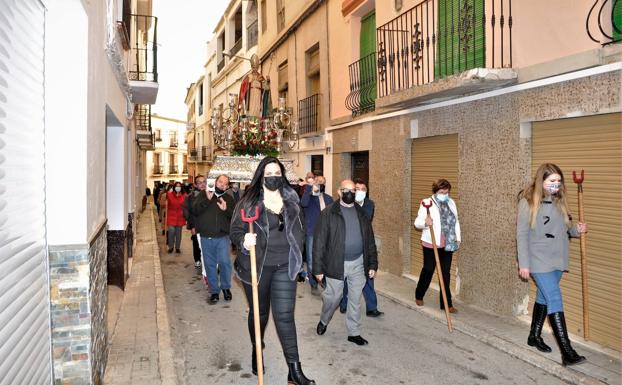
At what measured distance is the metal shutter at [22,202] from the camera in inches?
105

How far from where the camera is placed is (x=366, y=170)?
1109 cm

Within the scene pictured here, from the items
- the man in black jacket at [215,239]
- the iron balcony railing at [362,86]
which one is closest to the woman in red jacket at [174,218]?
the iron balcony railing at [362,86]

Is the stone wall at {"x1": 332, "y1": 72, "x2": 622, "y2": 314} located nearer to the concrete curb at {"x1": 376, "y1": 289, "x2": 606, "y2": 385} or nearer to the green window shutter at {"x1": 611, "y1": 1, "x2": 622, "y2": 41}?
the green window shutter at {"x1": 611, "y1": 1, "x2": 622, "y2": 41}

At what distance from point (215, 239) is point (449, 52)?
4.77 meters

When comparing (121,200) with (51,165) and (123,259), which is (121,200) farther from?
(51,165)

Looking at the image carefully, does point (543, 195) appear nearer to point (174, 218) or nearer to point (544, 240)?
point (544, 240)

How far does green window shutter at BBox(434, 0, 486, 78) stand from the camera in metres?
7.32

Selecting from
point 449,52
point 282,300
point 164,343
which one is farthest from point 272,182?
point 449,52

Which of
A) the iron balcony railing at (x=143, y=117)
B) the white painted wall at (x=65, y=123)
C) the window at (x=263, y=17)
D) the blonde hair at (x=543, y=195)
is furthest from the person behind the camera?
the window at (x=263, y=17)

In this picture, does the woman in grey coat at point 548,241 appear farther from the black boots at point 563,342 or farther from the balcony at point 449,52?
the balcony at point 449,52

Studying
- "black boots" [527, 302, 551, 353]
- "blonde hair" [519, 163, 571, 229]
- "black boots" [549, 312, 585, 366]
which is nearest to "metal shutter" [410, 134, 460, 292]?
"black boots" [527, 302, 551, 353]

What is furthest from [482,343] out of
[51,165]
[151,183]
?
[151,183]

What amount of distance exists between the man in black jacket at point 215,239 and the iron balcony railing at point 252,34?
15.7 meters

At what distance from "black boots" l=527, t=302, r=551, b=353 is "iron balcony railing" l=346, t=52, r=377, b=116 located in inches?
243
